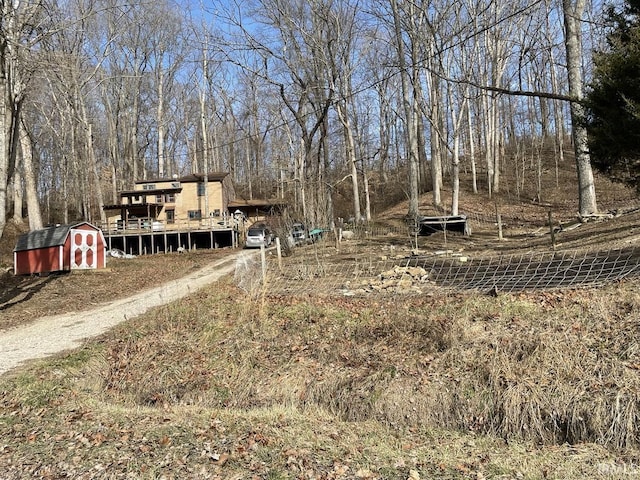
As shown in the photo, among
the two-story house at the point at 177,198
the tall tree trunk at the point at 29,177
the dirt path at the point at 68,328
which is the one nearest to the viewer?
the dirt path at the point at 68,328

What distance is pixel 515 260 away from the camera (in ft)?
33.2

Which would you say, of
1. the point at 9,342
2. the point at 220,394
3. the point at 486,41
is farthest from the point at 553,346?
the point at 486,41

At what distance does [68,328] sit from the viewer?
952 cm

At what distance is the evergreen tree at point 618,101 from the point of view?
7203mm

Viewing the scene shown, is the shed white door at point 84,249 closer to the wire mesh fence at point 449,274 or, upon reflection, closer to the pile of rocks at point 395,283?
the wire mesh fence at point 449,274

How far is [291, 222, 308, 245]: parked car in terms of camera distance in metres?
16.7

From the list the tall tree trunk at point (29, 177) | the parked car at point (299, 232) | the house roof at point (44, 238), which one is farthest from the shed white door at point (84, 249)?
the parked car at point (299, 232)

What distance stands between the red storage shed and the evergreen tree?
1611cm

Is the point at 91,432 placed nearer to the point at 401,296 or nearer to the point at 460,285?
the point at 401,296

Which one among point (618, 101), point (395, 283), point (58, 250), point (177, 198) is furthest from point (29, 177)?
point (618, 101)

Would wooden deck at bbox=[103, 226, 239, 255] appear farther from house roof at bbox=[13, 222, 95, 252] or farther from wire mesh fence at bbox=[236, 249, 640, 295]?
wire mesh fence at bbox=[236, 249, 640, 295]

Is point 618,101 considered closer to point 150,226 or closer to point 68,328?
point 68,328

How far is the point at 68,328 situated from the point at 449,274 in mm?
8104

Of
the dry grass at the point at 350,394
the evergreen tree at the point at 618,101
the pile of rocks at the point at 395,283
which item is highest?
the evergreen tree at the point at 618,101
